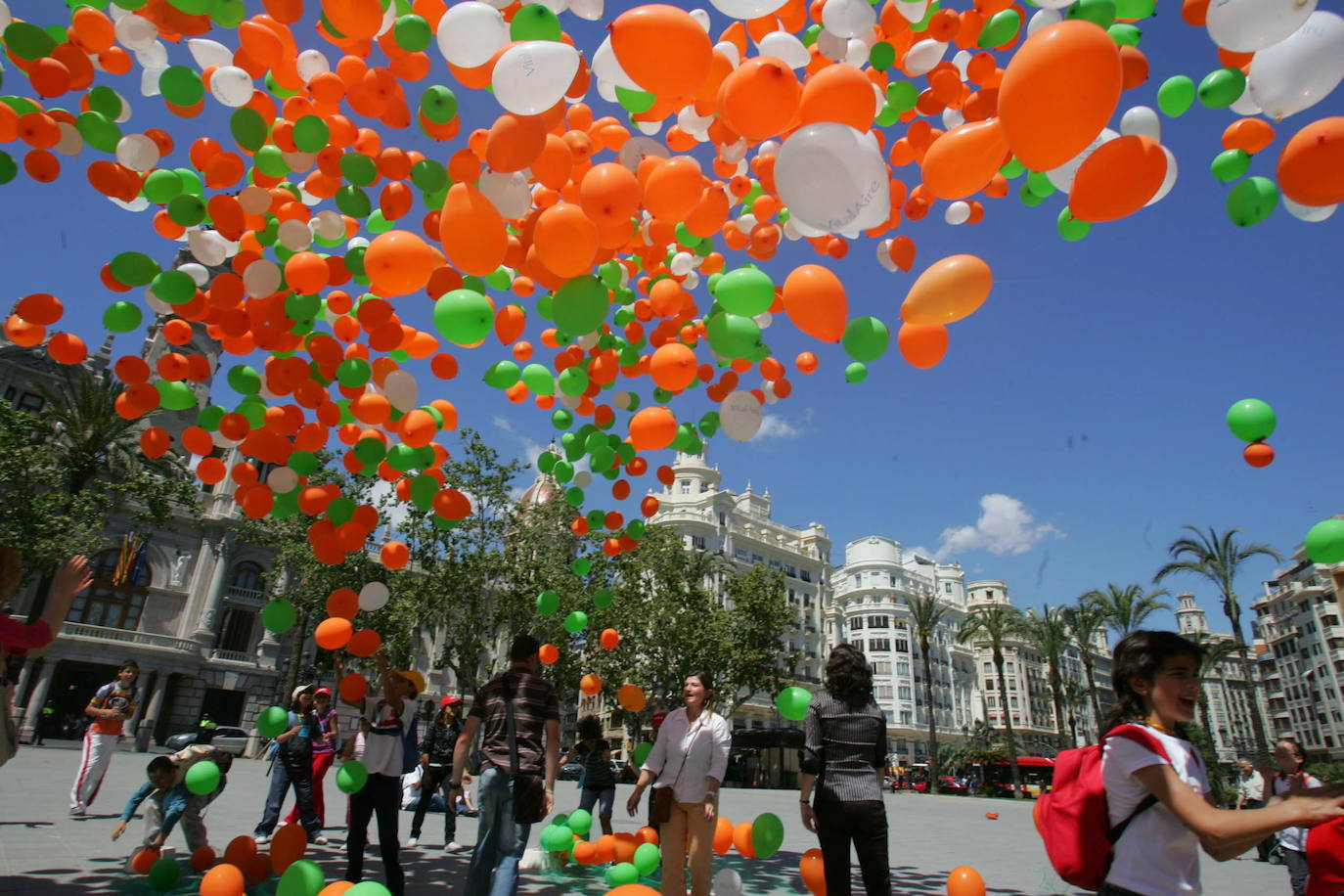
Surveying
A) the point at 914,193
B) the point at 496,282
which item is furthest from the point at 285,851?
the point at 914,193

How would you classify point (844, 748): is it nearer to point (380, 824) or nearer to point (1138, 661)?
point (1138, 661)

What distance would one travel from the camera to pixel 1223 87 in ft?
12.8

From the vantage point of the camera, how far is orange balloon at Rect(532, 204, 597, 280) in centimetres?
378

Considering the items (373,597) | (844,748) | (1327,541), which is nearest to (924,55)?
(1327,541)

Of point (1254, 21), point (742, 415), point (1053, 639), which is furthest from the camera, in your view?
point (1053, 639)

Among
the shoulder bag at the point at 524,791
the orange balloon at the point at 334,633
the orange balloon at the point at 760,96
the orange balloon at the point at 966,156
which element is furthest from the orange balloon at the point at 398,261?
the orange balloon at the point at 966,156

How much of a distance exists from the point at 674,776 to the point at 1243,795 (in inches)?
374

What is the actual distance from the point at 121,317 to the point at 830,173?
15.8ft

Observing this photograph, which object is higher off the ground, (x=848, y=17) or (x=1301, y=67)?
(x=848, y=17)

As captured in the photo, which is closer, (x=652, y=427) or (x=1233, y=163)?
(x=1233, y=163)

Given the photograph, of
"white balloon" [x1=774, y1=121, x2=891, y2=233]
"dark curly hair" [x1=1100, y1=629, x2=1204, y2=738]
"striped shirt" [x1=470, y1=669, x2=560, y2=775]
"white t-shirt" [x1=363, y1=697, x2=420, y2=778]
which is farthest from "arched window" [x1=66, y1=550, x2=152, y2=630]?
"dark curly hair" [x1=1100, y1=629, x2=1204, y2=738]

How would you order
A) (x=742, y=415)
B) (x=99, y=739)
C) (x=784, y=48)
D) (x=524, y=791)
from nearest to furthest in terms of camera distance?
(x=524, y=791) → (x=784, y=48) → (x=742, y=415) → (x=99, y=739)

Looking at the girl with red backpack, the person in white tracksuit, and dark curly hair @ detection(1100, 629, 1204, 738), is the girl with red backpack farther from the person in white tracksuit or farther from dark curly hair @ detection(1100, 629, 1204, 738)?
the person in white tracksuit

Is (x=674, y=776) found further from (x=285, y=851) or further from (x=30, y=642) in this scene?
(x=30, y=642)
